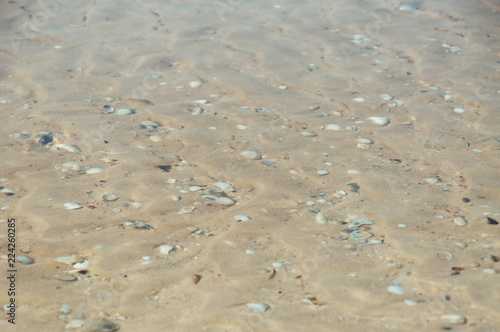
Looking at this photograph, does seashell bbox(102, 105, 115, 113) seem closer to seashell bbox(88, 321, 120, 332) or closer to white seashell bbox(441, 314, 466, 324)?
seashell bbox(88, 321, 120, 332)

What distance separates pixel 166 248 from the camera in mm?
2508

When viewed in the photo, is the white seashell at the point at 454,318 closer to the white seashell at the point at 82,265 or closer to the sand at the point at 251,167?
the sand at the point at 251,167

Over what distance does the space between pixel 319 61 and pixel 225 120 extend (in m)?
1.33

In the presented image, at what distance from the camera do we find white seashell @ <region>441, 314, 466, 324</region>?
2029 millimetres

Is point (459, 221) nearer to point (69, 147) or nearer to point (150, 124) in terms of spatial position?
point (150, 124)

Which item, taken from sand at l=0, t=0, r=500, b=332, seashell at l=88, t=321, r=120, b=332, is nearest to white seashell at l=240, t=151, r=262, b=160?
sand at l=0, t=0, r=500, b=332

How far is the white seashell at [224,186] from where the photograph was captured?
301 cm

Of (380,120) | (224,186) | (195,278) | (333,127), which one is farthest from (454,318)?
(380,120)

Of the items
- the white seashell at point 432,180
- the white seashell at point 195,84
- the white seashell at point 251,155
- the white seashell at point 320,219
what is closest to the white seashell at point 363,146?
the white seashell at point 432,180

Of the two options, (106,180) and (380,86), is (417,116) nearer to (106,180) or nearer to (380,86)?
(380,86)

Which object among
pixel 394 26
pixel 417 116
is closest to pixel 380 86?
pixel 417 116

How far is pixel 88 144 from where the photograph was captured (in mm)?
3480

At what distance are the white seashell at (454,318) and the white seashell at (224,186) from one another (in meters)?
1.25

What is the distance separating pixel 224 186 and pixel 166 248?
24.4 inches
